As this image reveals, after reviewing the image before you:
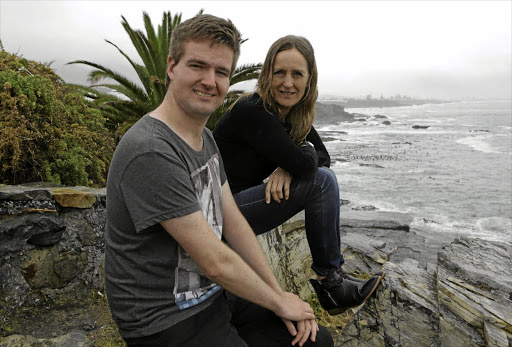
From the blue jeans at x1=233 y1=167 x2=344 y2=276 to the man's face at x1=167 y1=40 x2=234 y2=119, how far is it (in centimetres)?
116

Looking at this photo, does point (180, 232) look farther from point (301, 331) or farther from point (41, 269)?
point (41, 269)

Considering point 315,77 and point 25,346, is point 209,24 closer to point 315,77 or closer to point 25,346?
point 315,77

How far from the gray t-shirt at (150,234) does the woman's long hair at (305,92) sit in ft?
4.12

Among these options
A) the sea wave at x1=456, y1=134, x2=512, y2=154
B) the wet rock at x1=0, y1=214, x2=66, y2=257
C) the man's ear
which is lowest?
the sea wave at x1=456, y1=134, x2=512, y2=154

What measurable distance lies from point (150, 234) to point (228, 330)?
0.62m

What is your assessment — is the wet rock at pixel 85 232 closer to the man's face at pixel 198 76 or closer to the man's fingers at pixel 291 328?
the man's face at pixel 198 76

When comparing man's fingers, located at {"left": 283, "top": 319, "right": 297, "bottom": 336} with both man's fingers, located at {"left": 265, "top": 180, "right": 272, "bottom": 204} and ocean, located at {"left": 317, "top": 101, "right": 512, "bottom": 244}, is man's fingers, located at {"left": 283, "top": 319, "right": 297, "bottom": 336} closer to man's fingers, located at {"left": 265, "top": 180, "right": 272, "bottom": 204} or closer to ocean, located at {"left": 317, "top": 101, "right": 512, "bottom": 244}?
man's fingers, located at {"left": 265, "top": 180, "right": 272, "bottom": 204}

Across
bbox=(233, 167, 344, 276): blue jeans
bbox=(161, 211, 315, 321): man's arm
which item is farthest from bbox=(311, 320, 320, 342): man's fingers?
bbox=(233, 167, 344, 276): blue jeans

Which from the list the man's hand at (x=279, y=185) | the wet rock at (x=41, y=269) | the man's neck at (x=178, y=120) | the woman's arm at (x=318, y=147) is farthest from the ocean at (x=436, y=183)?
the man's neck at (x=178, y=120)

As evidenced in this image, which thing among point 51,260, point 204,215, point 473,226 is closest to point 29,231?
point 51,260

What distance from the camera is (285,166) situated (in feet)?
8.93

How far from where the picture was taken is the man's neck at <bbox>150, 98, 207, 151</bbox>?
1831 millimetres

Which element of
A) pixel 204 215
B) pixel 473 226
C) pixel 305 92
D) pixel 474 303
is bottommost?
pixel 473 226

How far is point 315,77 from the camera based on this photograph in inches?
120
